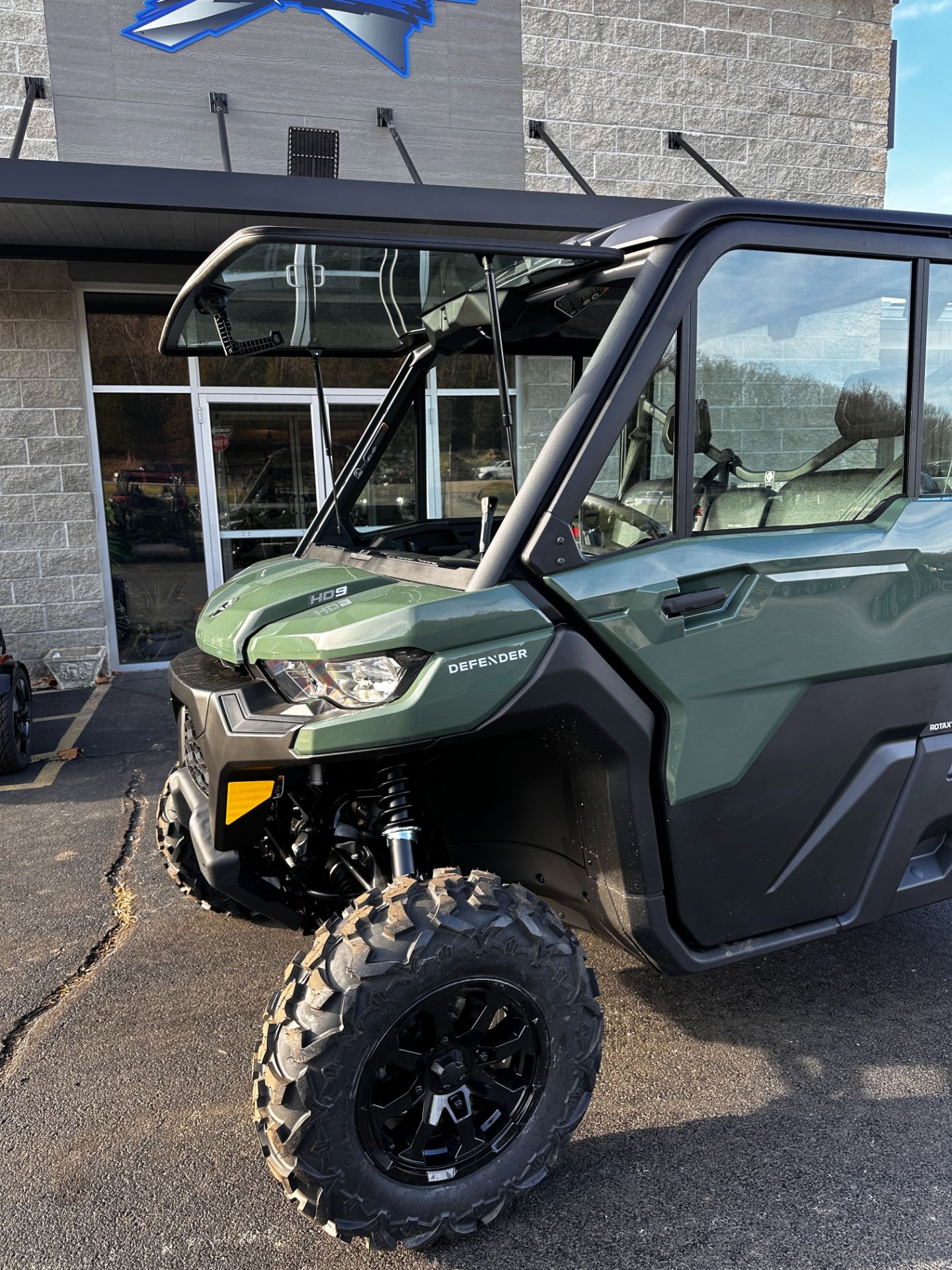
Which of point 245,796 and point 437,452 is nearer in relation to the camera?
point 245,796

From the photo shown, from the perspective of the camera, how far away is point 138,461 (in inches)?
345

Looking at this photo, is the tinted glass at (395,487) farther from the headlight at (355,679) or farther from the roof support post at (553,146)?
the roof support post at (553,146)

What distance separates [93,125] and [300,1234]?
28.6ft

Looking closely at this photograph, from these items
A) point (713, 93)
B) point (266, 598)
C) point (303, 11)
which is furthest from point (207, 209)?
point (713, 93)

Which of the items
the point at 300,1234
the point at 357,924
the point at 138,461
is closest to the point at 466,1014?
the point at 357,924

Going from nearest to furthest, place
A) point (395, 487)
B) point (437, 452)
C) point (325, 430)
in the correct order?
point (325, 430)
point (395, 487)
point (437, 452)

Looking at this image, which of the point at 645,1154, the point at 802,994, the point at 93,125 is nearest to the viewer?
the point at 645,1154

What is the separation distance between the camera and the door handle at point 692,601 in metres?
2.26

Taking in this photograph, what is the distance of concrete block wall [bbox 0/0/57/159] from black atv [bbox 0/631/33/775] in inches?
183

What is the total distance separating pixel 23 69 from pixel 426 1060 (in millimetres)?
8854

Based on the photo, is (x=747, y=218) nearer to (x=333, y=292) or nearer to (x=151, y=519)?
(x=333, y=292)

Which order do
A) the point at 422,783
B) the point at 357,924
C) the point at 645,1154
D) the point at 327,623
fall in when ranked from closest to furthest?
the point at 357,924 → the point at 327,623 → the point at 645,1154 → the point at 422,783

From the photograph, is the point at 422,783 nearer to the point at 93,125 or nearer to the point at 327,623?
the point at 327,623

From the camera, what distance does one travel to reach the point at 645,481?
2.43 m
